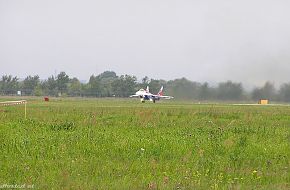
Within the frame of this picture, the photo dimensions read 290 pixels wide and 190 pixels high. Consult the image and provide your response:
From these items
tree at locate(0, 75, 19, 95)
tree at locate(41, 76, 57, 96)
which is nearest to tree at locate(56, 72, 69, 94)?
tree at locate(41, 76, 57, 96)

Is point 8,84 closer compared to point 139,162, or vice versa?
point 139,162

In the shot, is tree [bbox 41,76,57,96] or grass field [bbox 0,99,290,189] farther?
tree [bbox 41,76,57,96]

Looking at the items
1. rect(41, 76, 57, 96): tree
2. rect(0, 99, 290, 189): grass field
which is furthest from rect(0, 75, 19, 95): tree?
rect(0, 99, 290, 189): grass field

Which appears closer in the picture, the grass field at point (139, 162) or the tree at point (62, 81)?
the grass field at point (139, 162)

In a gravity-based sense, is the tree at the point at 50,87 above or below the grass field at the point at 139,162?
above

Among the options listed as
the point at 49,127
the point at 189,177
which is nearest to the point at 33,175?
the point at 189,177

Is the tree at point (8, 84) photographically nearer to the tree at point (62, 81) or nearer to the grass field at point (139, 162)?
the tree at point (62, 81)

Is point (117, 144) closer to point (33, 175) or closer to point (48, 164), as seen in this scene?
point (48, 164)

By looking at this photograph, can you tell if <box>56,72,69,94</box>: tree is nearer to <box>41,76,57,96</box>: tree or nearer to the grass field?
<box>41,76,57,96</box>: tree

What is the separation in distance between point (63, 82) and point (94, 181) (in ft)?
415

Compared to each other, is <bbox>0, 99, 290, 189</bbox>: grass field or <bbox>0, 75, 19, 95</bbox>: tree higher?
<bbox>0, 75, 19, 95</bbox>: tree

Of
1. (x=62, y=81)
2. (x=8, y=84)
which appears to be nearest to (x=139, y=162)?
(x=62, y=81)

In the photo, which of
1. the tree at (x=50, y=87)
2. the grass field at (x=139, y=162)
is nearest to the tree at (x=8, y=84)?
the tree at (x=50, y=87)

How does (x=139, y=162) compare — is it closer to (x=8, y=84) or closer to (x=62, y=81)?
(x=62, y=81)
